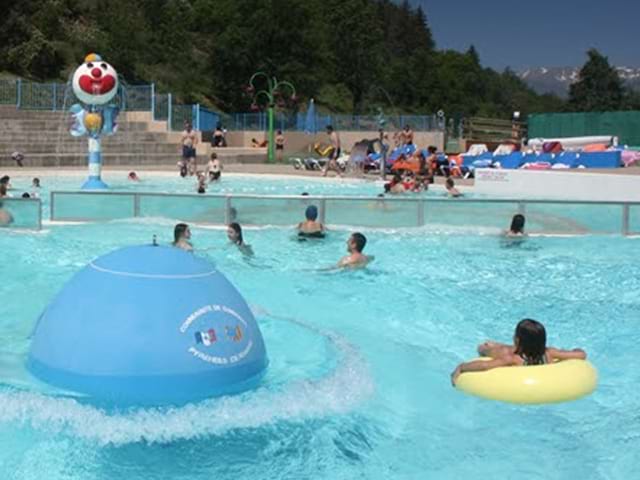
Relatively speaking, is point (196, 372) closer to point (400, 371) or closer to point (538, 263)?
point (400, 371)

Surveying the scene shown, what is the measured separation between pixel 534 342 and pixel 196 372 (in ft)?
7.48

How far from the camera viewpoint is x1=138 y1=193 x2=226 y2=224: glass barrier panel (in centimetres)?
1344

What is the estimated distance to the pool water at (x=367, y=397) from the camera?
195 inches

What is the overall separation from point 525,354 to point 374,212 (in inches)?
302

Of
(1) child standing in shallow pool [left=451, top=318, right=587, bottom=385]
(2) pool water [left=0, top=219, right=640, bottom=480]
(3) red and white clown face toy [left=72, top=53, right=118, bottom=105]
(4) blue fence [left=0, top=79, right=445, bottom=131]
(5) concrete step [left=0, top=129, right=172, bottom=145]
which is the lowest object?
(2) pool water [left=0, top=219, right=640, bottom=480]

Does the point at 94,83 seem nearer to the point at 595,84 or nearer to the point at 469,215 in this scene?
the point at 469,215

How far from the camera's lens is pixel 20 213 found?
520 inches

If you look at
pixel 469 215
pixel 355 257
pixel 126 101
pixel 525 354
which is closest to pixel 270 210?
pixel 355 257


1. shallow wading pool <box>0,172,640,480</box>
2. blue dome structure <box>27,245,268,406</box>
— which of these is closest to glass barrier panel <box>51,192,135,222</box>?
shallow wading pool <box>0,172,640,480</box>

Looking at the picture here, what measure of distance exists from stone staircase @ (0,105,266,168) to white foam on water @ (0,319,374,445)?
25.1 meters

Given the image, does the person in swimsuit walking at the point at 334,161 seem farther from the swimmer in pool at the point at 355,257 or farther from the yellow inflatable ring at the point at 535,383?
the yellow inflatable ring at the point at 535,383

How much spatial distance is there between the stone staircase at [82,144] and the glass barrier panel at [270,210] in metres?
17.4

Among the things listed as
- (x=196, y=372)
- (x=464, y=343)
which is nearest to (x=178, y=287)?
(x=196, y=372)

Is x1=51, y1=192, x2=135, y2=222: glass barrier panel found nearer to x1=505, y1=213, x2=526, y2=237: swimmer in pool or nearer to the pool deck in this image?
x1=505, y1=213, x2=526, y2=237: swimmer in pool
